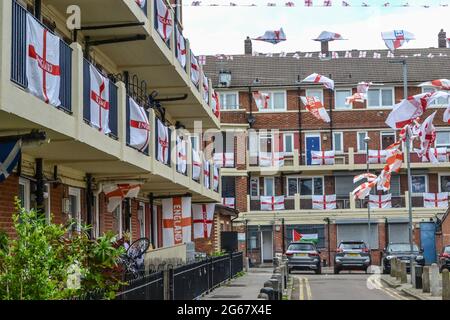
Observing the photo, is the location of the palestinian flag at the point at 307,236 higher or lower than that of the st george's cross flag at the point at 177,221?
lower

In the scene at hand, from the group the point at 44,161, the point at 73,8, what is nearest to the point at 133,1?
the point at 73,8

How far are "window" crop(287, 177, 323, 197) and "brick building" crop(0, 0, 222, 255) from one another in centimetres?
2785

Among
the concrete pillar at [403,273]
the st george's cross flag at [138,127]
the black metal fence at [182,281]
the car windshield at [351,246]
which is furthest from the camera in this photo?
the car windshield at [351,246]

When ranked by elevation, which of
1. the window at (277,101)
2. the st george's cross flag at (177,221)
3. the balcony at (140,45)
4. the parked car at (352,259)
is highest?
the window at (277,101)

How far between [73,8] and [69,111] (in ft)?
13.5

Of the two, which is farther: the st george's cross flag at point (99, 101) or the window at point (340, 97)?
the window at point (340, 97)

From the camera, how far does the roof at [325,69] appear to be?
55.5 m

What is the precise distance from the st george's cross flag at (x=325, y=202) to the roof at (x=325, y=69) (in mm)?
7679

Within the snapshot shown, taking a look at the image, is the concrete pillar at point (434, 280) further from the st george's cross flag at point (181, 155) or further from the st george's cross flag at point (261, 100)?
the st george's cross flag at point (261, 100)

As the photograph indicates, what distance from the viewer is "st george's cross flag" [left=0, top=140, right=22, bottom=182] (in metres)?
10.6

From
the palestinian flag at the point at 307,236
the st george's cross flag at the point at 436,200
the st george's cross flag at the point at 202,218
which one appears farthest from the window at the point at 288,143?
the st george's cross flag at the point at 202,218

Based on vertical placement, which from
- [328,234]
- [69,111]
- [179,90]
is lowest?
[328,234]
